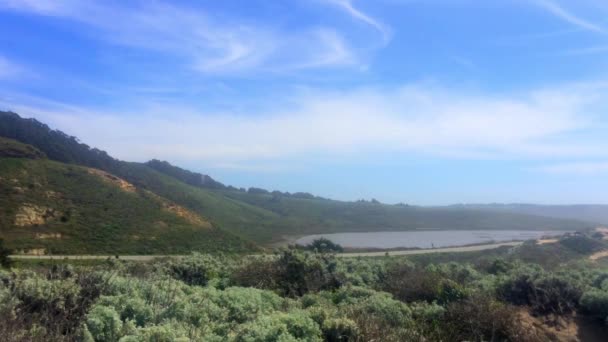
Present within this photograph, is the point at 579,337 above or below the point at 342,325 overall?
below

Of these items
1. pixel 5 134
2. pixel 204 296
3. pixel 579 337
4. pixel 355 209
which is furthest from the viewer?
pixel 355 209

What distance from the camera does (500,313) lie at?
340 inches

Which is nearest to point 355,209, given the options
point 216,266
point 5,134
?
point 5,134

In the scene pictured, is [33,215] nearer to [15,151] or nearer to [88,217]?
[88,217]

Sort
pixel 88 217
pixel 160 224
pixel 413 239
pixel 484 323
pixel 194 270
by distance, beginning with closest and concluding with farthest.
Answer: pixel 484 323
pixel 194 270
pixel 88 217
pixel 160 224
pixel 413 239

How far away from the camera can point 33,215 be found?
39156mm

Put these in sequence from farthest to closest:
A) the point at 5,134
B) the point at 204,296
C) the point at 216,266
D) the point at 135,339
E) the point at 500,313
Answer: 1. the point at 5,134
2. the point at 216,266
3. the point at 500,313
4. the point at 204,296
5. the point at 135,339

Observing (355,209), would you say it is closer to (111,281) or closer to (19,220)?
(19,220)

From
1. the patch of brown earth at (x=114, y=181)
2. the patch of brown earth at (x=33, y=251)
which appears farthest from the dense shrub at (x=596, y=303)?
the patch of brown earth at (x=114, y=181)

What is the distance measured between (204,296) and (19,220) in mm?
35861

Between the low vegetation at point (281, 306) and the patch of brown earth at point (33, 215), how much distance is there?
28195 mm

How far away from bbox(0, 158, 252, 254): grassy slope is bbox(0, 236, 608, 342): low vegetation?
2543 centimetres

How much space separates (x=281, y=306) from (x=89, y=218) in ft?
124

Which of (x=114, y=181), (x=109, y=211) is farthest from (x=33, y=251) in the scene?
(x=114, y=181)
